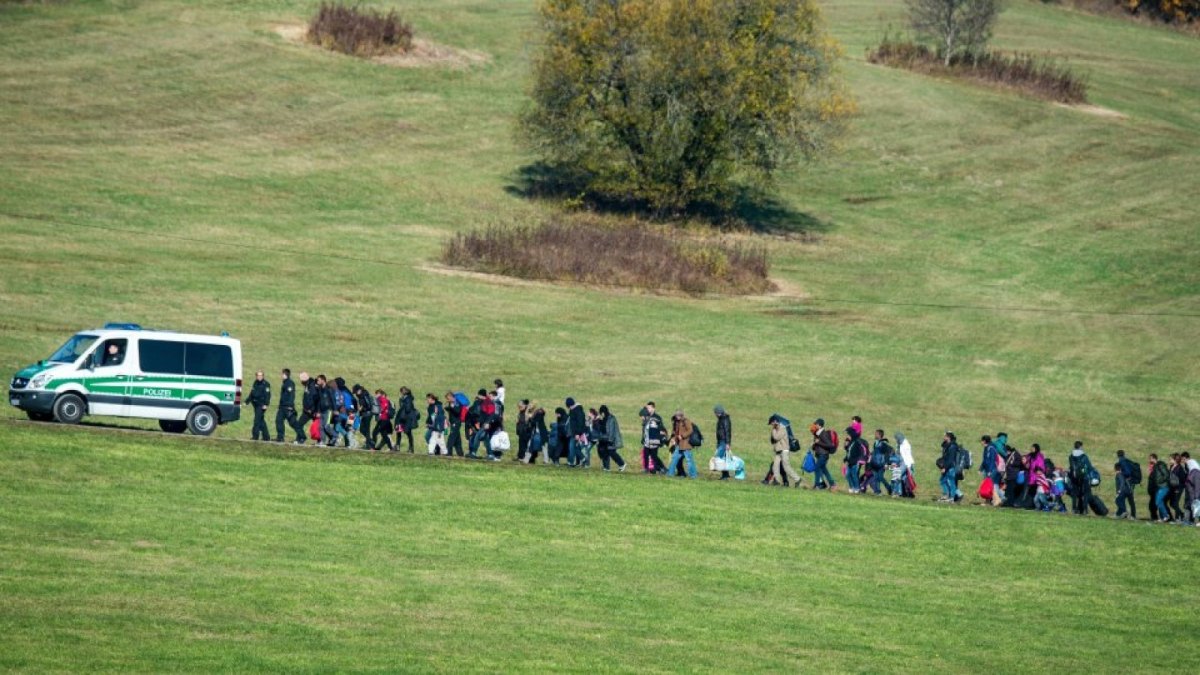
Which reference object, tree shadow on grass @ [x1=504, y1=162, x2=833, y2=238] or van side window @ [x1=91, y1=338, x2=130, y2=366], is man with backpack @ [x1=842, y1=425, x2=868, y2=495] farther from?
tree shadow on grass @ [x1=504, y1=162, x2=833, y2=238]

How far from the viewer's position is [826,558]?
29688mm

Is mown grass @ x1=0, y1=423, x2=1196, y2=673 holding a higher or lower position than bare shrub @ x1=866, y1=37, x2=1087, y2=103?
lower

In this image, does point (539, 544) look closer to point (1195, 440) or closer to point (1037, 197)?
point (1195, 440)

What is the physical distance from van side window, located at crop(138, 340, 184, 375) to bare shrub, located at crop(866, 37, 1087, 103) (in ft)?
231

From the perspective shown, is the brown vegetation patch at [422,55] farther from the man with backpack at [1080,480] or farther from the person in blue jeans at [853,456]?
the man with backpack at [1080,480]

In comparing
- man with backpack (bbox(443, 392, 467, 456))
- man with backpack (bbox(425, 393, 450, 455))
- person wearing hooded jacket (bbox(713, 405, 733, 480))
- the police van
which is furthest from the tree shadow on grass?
the police van

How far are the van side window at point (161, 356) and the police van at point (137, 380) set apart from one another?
0.07 ft

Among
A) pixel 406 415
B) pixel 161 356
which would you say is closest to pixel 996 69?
pixel 406 415

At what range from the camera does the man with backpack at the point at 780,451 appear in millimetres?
37531

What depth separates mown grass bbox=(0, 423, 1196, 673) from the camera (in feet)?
69.3

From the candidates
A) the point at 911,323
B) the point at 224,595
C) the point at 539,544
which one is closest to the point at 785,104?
the point at 911,323

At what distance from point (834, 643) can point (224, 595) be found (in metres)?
8.38

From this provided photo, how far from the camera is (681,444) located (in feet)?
125

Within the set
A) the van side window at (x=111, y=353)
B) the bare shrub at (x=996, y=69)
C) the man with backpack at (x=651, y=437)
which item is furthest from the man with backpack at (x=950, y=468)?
the bare shrub at (x=996, y=69)
